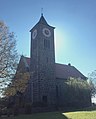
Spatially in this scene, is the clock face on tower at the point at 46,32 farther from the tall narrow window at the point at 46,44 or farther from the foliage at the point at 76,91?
the foliage at the point at 76,91

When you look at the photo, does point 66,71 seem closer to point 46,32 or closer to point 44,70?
point 44,70

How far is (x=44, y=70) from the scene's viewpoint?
46.5 m

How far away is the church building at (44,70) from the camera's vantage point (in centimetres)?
4508

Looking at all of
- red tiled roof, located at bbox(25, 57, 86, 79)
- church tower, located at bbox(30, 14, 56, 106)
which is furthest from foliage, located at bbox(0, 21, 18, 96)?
red tiled roof, located at bbox(25, 57, 86, 79)

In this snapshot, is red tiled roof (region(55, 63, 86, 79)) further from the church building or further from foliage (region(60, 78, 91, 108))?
foliage (region(60, 78, 91, 108))

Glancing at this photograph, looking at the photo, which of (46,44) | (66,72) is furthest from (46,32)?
(66,72)

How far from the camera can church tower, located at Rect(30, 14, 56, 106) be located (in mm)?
44906

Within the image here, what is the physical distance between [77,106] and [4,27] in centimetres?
2797

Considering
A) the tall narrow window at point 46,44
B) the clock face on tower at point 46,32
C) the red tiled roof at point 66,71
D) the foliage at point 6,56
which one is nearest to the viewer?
the foliage at point 6,56

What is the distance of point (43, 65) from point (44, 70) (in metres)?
1.16

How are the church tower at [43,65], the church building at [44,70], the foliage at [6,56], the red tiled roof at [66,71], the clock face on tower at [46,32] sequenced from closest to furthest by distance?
the foliage at [6,56] < the church tower at [43,65] < the church building at [44,70] < the clock face on tower at [46,32] < the red tiled roof at [66,71]

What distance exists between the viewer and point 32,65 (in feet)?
158

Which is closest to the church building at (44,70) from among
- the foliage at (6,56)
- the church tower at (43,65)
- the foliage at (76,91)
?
the church tower at (43,65)

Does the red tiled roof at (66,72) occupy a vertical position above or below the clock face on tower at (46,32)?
below
